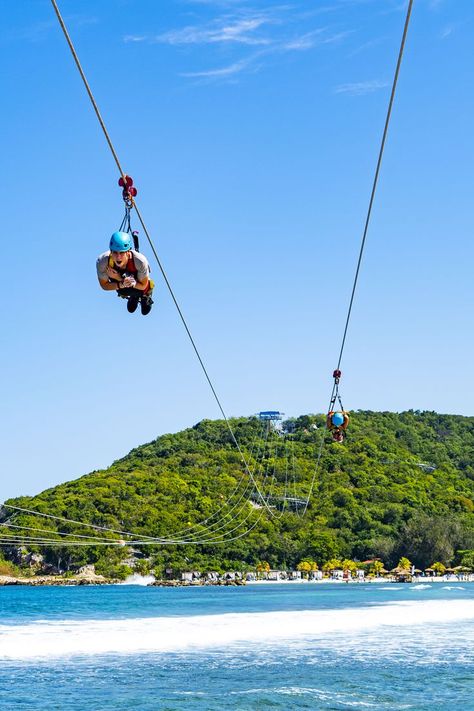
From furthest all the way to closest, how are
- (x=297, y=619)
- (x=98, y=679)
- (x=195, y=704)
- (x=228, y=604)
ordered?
(x=228, y=604)
(x=297, y=619)
(x=98, y=679)
(x=195, y=704)

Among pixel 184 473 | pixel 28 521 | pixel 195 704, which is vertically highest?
pixel 184 473

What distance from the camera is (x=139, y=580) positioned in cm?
12938

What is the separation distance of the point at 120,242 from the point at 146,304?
1250 millimetres

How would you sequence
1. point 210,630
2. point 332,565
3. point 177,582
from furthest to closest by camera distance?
1. point 332,565
2. point 177,582
3. point 210,630

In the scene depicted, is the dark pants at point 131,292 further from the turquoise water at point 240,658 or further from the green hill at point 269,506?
the green hill at point 269,506

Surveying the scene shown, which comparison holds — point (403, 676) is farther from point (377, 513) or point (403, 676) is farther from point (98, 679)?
point (377, 513)

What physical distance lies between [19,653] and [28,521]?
8502 cm

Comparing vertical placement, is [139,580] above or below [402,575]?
below

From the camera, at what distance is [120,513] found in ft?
438

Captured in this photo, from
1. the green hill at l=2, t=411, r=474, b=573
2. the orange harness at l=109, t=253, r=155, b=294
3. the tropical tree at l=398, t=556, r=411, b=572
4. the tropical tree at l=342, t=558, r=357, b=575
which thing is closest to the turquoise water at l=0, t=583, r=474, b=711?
the orange harness at l=109, t=253, r=155, b=294

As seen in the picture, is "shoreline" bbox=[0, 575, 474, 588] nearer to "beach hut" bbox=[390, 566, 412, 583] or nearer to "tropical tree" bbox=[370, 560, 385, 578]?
"beach hut" bbox=[390, 566, 412, 583]

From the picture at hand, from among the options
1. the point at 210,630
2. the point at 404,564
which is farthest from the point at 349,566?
the point at 210,630

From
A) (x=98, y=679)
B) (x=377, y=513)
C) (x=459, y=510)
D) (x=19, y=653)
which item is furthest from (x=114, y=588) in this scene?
(x=98, y=679)

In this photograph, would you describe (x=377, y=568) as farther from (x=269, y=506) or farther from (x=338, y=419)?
(x=338, y=419)
